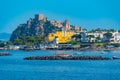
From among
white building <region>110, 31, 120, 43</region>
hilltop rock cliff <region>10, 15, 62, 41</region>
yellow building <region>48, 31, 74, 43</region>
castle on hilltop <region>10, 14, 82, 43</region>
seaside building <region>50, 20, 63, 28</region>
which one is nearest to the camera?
white building <region>110, 31, 120, 43</region>

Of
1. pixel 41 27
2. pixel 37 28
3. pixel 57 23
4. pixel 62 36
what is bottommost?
pixel 62 36

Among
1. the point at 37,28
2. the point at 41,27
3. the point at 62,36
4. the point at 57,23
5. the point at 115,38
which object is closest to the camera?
the point at 115,38

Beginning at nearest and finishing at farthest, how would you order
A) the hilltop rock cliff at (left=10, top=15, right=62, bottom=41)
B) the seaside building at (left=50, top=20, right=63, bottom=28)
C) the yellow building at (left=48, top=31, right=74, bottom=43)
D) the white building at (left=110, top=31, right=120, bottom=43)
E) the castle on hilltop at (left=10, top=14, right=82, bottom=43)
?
1. the white building at (left=110, top=31, right=120, bottom=43)
2. the yellow building at (left=48, top=31, right=74, bottom=43)
3. the castle on hilltop at (left=10, top=14, right=82, bottom=43)
4. the hilltop rock cliff at (left=10, top=15, right=62, bottom=41)
5. the seaside building at (left=50, top=20, right=63, bottom=28)

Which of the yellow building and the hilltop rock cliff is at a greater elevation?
the hilltop rock cliff

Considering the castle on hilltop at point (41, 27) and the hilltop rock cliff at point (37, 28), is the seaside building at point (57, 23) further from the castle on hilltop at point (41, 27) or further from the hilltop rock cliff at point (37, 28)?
the hilltop rock cliff at point (37, 28)

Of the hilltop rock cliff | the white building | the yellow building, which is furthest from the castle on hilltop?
the white building

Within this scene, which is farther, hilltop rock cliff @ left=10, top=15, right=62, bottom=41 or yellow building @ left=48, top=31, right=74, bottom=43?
hilltop rock cliff @ left=10, top=15, right=62, bottom=41

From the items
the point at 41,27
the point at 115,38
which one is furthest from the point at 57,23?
the point at 115,38

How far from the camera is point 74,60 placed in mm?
71750

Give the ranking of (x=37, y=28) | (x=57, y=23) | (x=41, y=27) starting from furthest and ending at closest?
(x=57, y=23) < (x=41, y=27) < (x=37, y=28)

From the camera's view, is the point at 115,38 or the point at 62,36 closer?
the point at 115,38

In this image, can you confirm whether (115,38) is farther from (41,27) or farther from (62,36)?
(41,27)

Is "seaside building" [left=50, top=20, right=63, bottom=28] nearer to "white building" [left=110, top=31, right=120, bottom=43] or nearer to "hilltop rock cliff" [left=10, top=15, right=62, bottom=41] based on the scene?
"hilltop rock cliff" [left=10, top=15, right=62, bottom=41]

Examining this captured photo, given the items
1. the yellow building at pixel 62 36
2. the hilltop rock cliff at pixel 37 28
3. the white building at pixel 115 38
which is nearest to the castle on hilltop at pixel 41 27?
the hilltop rock cliff at pixel 37 28
